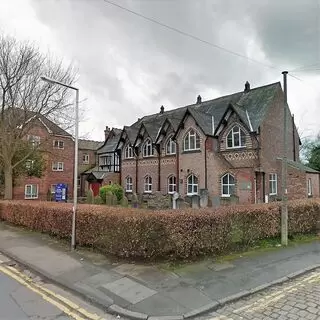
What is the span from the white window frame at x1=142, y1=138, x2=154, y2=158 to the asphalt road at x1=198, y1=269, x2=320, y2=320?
90.5 ft

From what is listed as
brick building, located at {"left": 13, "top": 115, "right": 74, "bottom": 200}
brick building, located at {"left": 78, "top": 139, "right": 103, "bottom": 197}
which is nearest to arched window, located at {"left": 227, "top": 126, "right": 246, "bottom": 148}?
brick building, located at {"left": 13, "top": 115, "right": 74, "bottom": 200}

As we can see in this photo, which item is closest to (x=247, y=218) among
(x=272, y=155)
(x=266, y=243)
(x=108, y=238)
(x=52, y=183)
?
(x=266, y=243)

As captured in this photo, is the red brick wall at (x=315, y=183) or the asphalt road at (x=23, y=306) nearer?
the asphalt road at (x=23, y=306)

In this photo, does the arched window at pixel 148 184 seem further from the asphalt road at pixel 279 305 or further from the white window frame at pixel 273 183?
the asphalt road at pixel 279 305

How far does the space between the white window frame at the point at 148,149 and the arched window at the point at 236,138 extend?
32.8 feet

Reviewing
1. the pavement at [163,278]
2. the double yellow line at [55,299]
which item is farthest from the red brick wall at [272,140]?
the double yellow line at [55,299]

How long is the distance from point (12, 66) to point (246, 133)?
58.5 ft

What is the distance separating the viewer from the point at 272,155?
26.1m

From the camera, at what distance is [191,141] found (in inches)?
1137

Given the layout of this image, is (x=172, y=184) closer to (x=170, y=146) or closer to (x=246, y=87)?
(x=170, y=146)

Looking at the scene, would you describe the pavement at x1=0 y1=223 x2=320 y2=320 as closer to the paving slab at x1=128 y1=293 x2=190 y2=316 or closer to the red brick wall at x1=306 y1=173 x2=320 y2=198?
the paving slab at x1=128 y1=293 x2=190 y2=316

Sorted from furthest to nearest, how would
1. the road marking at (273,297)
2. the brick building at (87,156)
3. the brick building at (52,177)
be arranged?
the brick building at (87,156)
the brick building at (52,177)
the road marking at (273,297)

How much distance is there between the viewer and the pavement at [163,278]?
226 inches

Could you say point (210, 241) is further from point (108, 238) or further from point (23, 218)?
point (23, 218)
